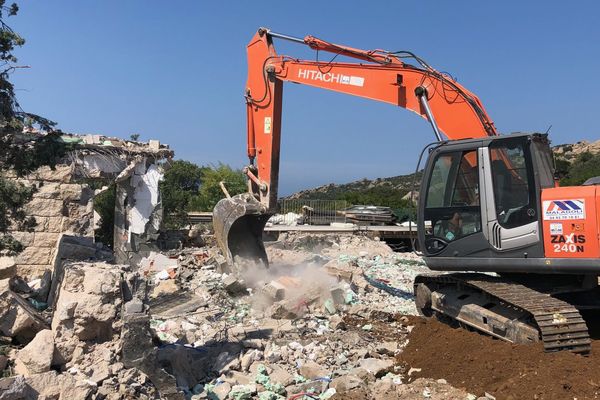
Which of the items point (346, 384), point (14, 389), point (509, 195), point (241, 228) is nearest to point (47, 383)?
point (14, 389)

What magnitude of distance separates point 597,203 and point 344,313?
3979 mm

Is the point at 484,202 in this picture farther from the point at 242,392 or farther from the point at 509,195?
the point at 242,392

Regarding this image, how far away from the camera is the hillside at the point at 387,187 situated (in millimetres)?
31172

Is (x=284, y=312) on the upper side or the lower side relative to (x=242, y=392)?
upper

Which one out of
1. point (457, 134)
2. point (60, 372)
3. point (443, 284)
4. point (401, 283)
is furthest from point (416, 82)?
point (60, 372)

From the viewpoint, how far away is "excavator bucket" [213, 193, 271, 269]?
9266mm

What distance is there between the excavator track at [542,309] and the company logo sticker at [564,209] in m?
0.88

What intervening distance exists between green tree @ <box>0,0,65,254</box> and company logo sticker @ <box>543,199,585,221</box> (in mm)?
5415

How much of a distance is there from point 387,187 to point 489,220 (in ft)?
163

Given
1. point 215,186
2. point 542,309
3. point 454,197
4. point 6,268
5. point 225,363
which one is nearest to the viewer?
point 542,309

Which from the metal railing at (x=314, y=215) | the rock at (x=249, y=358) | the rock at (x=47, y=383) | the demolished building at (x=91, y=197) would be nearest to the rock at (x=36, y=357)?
the rock at (x=47, y=383)

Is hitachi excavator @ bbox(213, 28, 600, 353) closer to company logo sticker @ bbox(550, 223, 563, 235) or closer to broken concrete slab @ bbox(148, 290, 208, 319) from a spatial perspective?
company logo sticker @ bbox(550, 223, 563, 235)

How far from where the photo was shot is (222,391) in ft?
17.3

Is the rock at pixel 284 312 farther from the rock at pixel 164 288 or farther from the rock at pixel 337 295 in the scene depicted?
the rock at pixel 164 288
